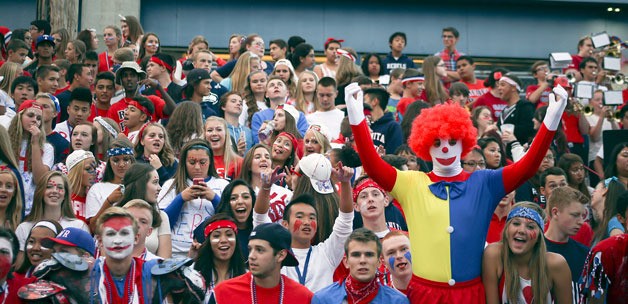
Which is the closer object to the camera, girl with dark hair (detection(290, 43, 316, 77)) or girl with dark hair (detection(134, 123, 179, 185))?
girl with dark hair (detection(134, 123, 179, 185))

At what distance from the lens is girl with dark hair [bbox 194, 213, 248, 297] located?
8.10m

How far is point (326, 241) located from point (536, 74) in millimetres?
9391

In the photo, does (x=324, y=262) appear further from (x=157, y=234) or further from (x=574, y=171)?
(x=574, y=171)

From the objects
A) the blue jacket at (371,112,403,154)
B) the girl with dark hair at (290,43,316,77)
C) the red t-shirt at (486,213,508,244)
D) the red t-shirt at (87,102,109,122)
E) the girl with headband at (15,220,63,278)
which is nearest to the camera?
the girl with headband at (15,220,63,278)

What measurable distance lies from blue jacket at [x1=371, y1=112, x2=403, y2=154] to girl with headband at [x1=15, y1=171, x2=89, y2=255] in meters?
4.11

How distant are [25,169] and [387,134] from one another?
4217 millimetres

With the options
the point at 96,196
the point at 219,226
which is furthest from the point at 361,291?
the point at 96,196

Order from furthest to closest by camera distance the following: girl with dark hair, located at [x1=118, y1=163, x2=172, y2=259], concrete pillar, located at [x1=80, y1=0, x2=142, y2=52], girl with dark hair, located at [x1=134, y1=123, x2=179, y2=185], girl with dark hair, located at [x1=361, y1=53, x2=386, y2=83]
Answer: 1. concrete pillar, located at [x1=80, y1=0, x2=142, y2=52]
2. girl with dark hair, located at [x1=361, y1=53, x2=386, y2=83]
3. girl with dark hair, located at [x1=134, y1=123, x2=179, y2=185]
4. girl with dark hair, located at [x1=118, y1=163, x2=172, y2=259]

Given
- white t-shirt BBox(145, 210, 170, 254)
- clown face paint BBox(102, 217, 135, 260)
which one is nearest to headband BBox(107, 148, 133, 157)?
white t-shirt BBox(145, 210, 170, 254)

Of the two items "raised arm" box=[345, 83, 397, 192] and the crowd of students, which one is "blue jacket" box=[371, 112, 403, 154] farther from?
"raised arm" box=[345, 83, 397, 192]

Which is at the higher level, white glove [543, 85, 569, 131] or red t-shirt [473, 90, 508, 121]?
red t-shirt [473, 90, 508, 121]

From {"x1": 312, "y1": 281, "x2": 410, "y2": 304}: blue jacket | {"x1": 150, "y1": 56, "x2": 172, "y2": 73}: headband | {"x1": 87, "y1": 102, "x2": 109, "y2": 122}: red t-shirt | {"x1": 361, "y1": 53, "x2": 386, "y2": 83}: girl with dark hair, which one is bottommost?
{"x1": 312, "y1": 281, "x2": 410, "y2": 304}: blue jacket

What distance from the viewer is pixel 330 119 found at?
504 inches

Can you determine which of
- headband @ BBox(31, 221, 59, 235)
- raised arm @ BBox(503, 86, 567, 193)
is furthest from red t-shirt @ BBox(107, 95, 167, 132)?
raised arm @ BBox(503, 86, 567, 193)
